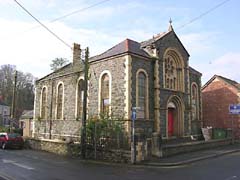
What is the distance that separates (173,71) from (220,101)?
35.9ft

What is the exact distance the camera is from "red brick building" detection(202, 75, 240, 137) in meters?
32.8

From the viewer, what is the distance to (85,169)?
46.8ft

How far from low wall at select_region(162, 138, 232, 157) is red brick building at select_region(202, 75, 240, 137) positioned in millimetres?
7207

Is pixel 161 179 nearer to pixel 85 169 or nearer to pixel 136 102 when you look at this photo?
pixel 85 169

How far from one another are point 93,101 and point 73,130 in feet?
13.6

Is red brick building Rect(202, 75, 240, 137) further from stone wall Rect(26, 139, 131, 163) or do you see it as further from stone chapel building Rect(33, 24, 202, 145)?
stone wall Rect(26, 139, 131, 163)

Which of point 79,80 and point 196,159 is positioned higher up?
point 79,80

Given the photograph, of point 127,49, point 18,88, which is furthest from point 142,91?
point 18,88

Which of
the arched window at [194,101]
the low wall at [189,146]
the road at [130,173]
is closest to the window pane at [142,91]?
the low wall at [189,146]

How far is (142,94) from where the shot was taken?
23.0 m

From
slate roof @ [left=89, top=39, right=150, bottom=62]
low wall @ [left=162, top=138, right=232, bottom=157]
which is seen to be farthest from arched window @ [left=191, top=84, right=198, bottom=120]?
slate roof @ [left=89, top=39, right=150, bottom=62]

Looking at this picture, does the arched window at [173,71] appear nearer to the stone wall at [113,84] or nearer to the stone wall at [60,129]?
the stone wall at [113,84]

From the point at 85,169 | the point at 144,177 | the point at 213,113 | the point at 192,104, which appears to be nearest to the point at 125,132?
the point at 85,169

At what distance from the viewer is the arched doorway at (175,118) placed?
85.4 ft
